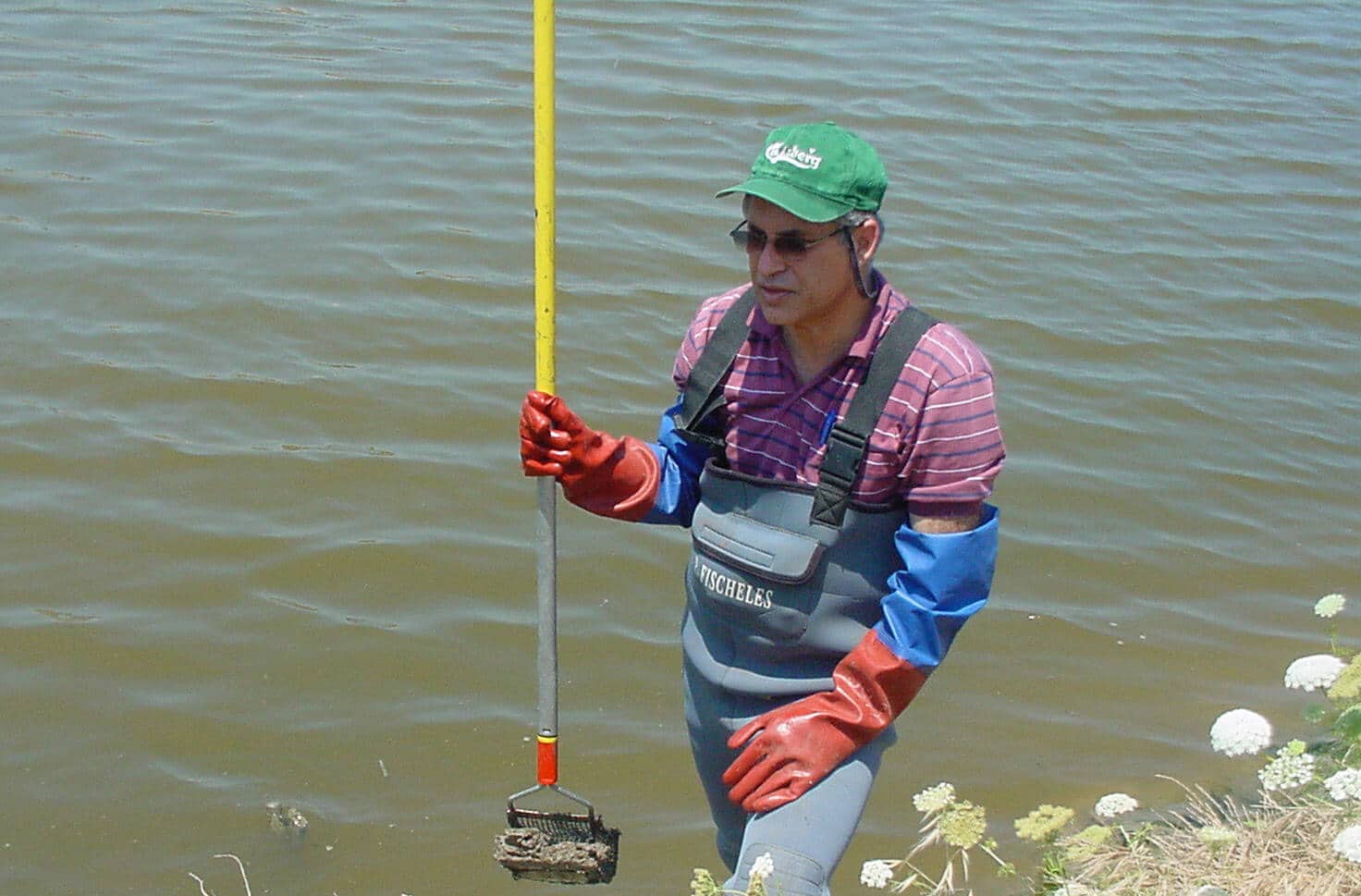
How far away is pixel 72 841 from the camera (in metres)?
4.95

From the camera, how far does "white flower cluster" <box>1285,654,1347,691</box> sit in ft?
12.5

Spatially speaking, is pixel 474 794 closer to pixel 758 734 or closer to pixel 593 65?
pixel 758 734

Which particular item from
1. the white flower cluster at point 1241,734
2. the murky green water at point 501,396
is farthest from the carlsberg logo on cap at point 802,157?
the murky green water at point 501,396

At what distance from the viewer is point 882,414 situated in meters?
3.31

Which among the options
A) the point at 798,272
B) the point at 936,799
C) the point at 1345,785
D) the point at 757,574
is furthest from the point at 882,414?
the point at 1345,785

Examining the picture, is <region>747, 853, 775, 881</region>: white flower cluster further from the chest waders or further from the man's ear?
the man's ear

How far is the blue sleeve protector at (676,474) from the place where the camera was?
Result: 3.75 m

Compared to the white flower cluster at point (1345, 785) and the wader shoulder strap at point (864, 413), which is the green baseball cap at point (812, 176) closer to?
the wader shoulder strap at point (864, 413)

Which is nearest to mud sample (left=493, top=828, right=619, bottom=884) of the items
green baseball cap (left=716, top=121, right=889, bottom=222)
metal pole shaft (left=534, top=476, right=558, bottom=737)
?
metal pole shaft (left=534, top=476, right=558, bottom=737)

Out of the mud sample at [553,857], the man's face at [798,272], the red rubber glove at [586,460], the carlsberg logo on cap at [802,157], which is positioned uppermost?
the carlsberg logo on cap at [802,157]

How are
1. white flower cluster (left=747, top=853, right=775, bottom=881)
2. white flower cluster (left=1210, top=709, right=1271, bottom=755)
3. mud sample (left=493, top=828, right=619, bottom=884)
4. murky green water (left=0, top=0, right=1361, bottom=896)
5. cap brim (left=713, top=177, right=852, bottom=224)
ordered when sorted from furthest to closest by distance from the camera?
murky green water (left=0, top=0, right=1361, bottom=896)
mud sample (left=493, top=828, right=619, bottom=884)
white flower cluster (left=1210, top=709, right=1271, bottom=755)
cap brim (left=713, top=177, right=852, bottom=224)
white flower cluster (left=747, top=853, right=775, bottom=881)

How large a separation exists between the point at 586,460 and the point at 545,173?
60 cm

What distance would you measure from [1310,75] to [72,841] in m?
9.97

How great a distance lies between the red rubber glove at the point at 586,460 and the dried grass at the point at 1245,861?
1.25 m
